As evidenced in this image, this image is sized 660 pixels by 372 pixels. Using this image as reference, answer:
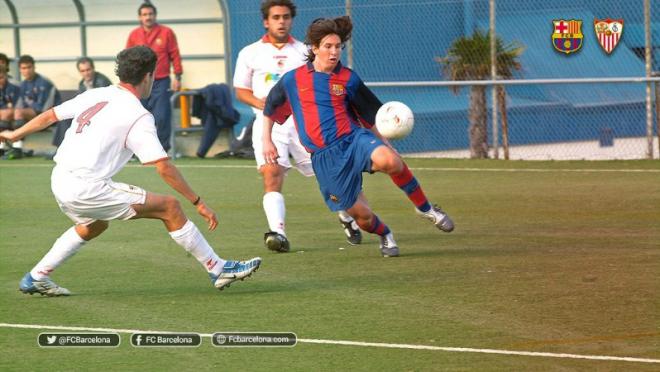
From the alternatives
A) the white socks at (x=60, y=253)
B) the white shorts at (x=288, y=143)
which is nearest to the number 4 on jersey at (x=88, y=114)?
the white socks at (x=60, y=253)

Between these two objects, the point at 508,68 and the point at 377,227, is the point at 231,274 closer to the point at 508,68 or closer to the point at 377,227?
the point at 377,227

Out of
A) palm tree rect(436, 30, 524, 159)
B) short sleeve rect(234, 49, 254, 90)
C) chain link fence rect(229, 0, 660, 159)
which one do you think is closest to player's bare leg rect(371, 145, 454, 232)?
short sleeve rect(234, 49, 254, 90)

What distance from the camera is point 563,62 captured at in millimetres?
19734

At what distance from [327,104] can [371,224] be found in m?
Answer: 0.91

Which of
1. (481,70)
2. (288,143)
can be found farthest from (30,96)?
(288,143)

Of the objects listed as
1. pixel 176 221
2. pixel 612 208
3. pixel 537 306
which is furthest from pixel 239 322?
pixel 612 208

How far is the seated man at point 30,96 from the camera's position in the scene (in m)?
20.5

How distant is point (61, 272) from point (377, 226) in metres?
2.26

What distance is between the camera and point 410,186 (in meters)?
9.91

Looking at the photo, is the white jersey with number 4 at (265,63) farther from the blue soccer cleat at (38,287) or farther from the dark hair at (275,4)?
the blue soccer cleat at (38,287)

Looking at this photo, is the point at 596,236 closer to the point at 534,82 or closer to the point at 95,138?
the point at 95,138

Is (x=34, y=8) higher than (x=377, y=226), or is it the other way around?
(x=34, y=8)

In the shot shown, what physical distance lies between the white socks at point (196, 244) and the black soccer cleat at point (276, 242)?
1853 mm

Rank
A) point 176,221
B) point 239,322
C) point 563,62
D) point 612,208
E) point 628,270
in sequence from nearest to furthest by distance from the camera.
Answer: point 239,322 < point 176,221 < point 628,270 < point 612,208 < point 563,62
